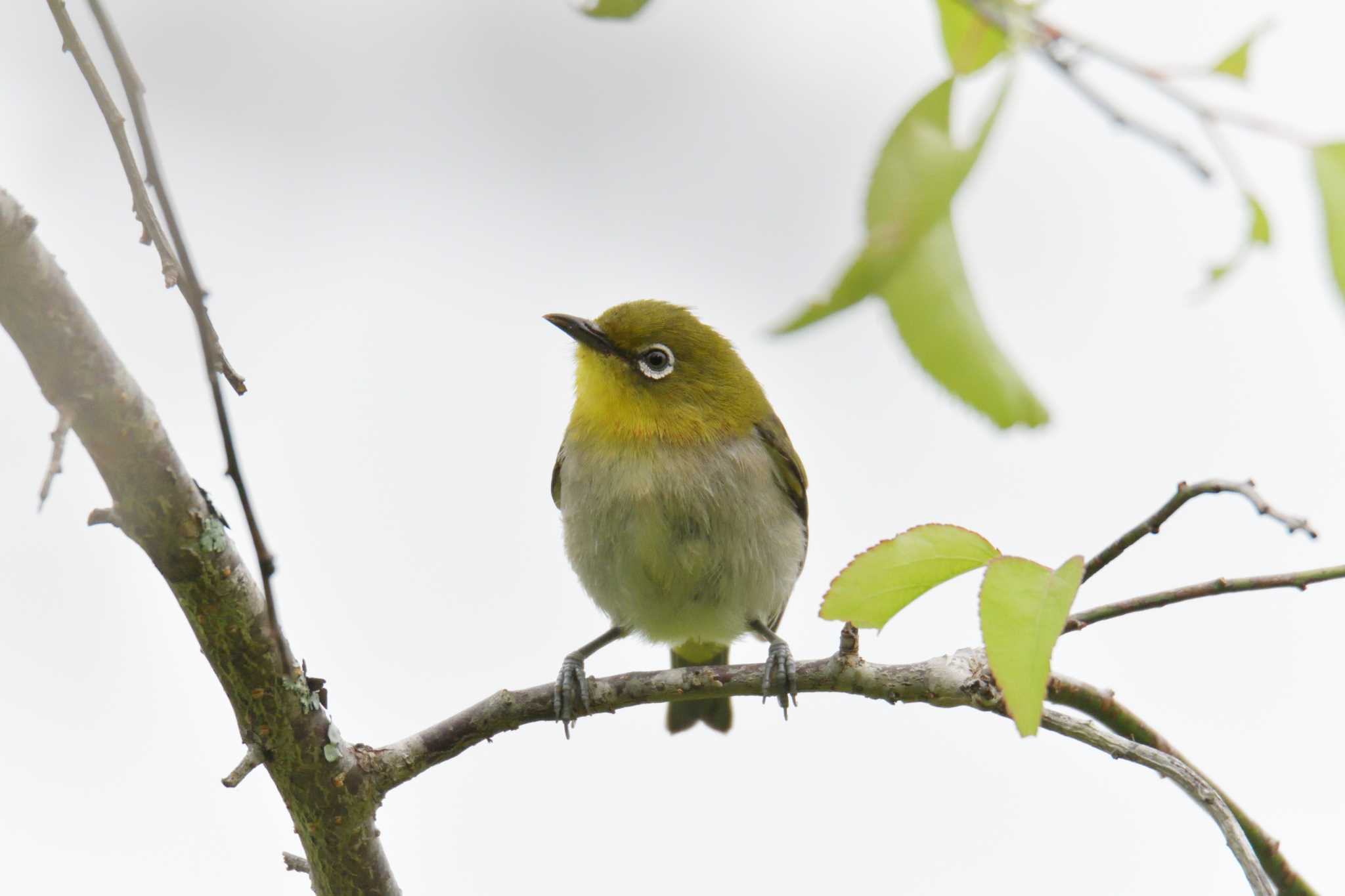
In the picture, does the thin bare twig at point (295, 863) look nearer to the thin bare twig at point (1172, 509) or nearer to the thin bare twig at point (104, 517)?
the thin bare twig at point (104, 517)

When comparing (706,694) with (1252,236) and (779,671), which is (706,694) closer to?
(779,671)

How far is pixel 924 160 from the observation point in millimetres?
1018

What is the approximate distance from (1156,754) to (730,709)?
169 inches

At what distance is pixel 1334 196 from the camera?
1.04 meters

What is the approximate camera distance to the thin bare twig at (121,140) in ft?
7.23

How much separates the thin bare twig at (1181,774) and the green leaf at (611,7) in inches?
66.4

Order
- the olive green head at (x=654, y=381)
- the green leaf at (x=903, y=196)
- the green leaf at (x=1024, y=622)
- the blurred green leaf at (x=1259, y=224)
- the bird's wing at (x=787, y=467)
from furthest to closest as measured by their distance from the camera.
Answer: the bird's wing at (x=787, y=467), the olive green head at (x=654, y=381), the green leaf at (x=1024, y=622), the blurred green leaf at (x=1259, y=224), the green leaf at (x=903, y=196)

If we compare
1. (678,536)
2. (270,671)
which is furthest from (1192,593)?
(678,536)

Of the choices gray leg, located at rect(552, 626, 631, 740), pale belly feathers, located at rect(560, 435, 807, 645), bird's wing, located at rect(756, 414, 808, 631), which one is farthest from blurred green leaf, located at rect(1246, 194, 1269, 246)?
bird's wing, located at rect(756, 414, 808, 631)

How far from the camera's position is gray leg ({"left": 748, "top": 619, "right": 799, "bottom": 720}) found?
394 cm

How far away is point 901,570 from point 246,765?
84.8 inches

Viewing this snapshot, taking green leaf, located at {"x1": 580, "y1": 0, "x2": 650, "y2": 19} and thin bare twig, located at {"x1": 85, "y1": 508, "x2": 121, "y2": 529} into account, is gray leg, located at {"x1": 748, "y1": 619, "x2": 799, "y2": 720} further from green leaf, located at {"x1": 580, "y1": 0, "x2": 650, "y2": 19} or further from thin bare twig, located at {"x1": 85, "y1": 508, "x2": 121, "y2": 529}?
green leaf, located at {"x1": 580, "y1": 0, "x2": 650, "y2": 19}

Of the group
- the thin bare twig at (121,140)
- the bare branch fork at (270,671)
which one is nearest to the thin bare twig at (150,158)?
the thin bare twig at (121,140)

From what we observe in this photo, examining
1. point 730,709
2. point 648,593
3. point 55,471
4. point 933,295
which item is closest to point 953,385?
point 933,295
